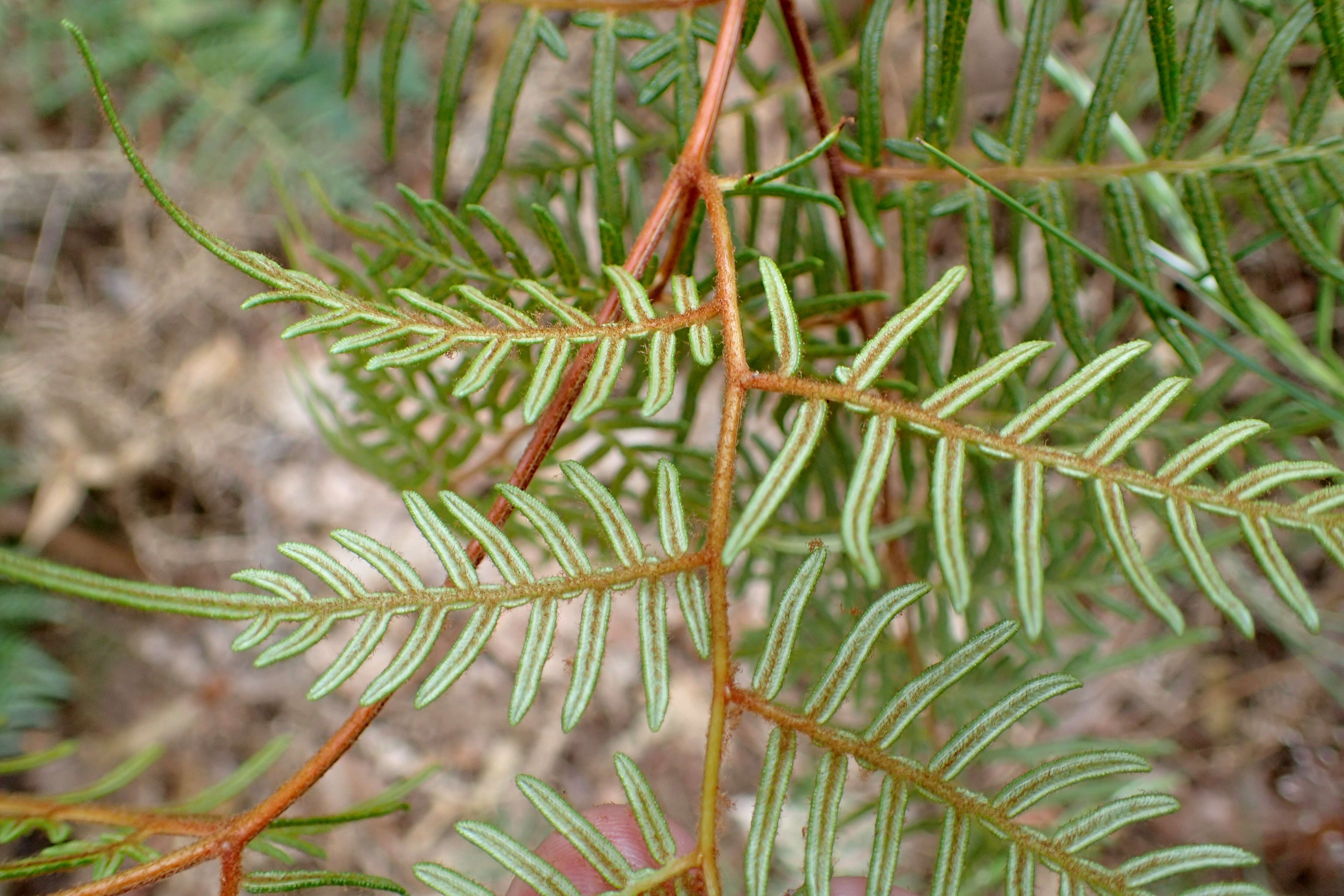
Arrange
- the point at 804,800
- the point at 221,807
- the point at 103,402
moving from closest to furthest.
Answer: the point at 804,800 → the point at 221,807 → the point at 103,402

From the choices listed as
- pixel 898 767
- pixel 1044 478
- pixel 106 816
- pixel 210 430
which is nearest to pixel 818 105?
pixel 1044 478

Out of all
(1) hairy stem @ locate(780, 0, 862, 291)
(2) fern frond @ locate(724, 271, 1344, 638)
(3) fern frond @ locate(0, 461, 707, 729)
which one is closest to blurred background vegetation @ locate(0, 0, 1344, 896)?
(1) hairy stem @ locate(780, 0, 862, 291)

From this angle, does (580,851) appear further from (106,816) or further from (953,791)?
(106,816)

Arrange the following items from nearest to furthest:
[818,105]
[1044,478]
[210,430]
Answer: [1044,478] < [818,105] < [210,430]

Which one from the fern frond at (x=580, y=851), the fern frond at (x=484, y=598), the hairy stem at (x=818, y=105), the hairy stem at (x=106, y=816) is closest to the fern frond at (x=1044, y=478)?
the fern frond at (x=484, y=598)

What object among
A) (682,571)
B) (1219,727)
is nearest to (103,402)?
(682,571)

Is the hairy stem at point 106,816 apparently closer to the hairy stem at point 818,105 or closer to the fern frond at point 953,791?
the fern frond at point 953,791

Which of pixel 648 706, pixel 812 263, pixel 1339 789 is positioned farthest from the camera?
pixel 1339 789

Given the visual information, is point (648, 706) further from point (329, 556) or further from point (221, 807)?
point (221, 807)

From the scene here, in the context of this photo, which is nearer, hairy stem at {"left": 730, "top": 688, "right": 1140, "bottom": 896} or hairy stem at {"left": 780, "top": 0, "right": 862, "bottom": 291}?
hairy stem at {"left": 730, "top": 688, "right": 1140, "bottom": 896}

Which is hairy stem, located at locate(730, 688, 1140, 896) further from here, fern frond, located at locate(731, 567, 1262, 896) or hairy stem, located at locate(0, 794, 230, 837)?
hairy stem, located at locate(0, 794, 230, 837)

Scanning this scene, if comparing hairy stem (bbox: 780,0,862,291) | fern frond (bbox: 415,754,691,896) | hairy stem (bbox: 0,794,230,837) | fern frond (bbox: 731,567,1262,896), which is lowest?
hairy stem (bbox: 0,794,230,837)
